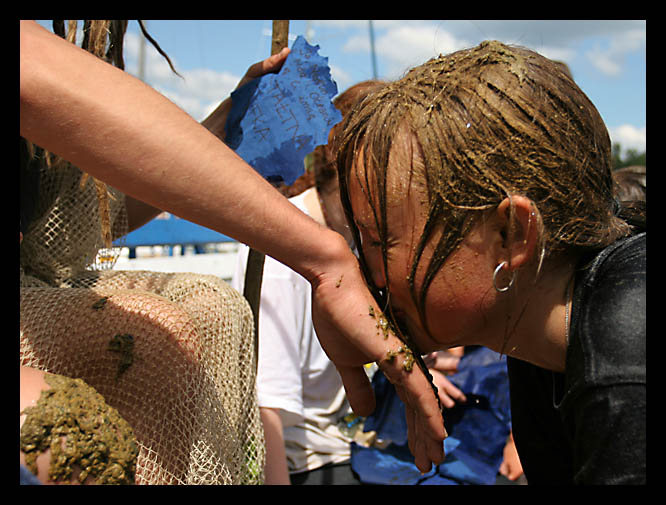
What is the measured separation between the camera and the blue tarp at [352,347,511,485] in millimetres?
2449

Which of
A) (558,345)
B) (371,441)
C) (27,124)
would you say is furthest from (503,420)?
(27,124)

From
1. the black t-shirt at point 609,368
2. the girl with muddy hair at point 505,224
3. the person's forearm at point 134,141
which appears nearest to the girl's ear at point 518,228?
the girl with muddy hair at point 505,224

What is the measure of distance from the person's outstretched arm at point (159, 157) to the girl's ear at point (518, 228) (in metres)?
0.31

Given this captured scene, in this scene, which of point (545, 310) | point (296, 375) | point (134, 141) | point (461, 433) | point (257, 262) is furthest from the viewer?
point (461, 433)

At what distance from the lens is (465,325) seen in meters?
1.26

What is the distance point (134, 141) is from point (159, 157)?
0.15 feet

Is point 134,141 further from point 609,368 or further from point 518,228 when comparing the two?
point 609,368

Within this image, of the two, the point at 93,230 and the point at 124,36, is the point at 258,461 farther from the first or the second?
the point at 124,36

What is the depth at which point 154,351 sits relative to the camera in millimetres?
1317

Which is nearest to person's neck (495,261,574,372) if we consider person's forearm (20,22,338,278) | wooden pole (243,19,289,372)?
person's forearm (20,22,338,278)

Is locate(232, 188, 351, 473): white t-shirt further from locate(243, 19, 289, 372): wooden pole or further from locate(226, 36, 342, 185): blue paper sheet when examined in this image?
locate(226, 36, 342, 185): blue paper sheet

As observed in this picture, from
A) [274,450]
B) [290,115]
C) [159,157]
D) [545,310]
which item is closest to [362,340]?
[545,310]

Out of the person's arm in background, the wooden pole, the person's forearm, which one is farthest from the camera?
the person's arm in background

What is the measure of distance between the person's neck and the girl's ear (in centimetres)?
7
